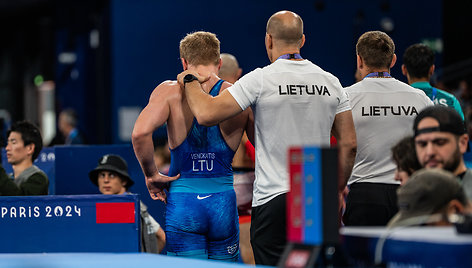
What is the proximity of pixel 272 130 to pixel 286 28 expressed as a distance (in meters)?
0.50

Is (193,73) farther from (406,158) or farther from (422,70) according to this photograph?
(422,70)

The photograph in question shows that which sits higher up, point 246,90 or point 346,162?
point 246,90

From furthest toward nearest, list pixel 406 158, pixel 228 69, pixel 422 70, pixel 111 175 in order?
pixel 111 175 → pixel 228 69 → pixel 422 70 → pixel 406 158

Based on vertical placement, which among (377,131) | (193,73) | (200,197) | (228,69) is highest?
(228,69)

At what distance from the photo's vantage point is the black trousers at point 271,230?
338cm

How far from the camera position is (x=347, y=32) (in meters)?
11.0

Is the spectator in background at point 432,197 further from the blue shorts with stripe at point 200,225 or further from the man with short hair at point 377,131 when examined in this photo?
the blue shorts with stripe at point 200,225

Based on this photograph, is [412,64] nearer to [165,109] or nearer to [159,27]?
[165,109]

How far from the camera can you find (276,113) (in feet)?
11.2

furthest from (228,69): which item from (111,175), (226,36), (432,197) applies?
(226,36)

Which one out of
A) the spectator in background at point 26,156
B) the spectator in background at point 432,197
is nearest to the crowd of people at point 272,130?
the spectator in background at point 26,156

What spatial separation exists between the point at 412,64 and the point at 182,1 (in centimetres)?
700

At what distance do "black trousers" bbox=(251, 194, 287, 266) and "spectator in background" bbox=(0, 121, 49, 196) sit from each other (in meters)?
1.93

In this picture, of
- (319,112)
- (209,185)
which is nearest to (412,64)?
(319,112)
